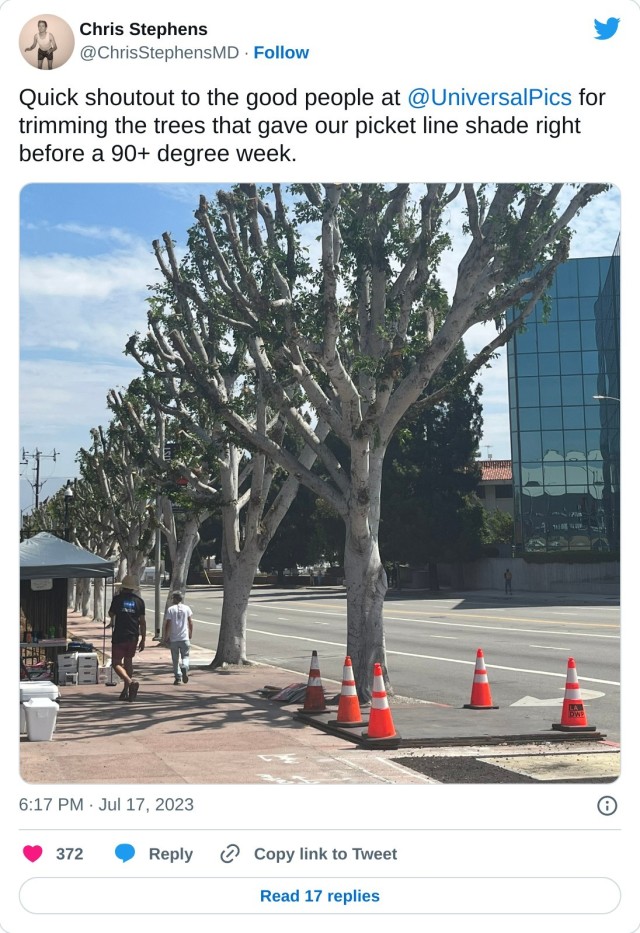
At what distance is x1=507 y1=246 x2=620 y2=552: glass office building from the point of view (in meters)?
57.3

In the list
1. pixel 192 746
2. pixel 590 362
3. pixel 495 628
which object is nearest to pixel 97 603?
pixel 495 628

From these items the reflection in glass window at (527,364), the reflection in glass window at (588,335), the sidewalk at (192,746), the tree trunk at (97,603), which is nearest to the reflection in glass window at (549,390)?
the reflection in glass window at (527,364)

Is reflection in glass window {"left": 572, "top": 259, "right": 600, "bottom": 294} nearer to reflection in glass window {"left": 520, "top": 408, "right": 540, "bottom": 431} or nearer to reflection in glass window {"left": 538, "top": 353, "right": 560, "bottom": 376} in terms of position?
reflection in glass window {"left": 538, "top": 353, "right": 560, "bottom": 376}

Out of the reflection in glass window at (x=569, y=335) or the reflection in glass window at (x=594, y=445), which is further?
the reflection in glass window at (x=594, y=445)

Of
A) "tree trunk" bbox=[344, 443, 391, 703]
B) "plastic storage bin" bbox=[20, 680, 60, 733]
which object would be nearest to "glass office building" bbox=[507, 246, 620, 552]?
"tree trunk" bbox=[344, 443, 391, 703]

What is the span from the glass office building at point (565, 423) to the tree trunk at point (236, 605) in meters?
38.6
